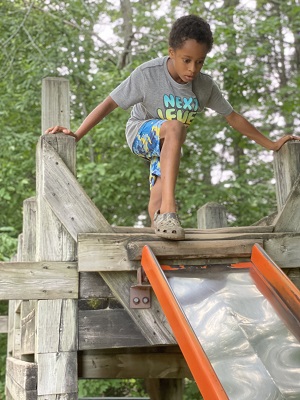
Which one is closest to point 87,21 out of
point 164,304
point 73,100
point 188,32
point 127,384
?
point 73,100

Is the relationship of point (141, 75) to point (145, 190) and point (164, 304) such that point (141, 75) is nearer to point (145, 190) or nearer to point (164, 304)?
point (164, 304)

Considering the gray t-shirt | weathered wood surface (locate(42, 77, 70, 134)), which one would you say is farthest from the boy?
weathered wood surface (locate(42, 77, 70, 134))

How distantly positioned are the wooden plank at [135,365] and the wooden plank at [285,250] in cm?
134

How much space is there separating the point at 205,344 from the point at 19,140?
4943mm

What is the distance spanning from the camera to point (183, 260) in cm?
263

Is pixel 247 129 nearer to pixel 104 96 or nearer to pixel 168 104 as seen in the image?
pixel 168 104

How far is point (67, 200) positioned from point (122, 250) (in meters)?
0.35

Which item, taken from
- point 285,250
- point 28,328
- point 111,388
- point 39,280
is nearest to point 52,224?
point 39,280

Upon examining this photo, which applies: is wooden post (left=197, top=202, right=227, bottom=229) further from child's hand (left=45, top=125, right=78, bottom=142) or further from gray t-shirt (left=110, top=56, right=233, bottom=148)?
child's hand (left=45, top=125, right=78, bottom=142)

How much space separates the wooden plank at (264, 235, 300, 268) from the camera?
273 centimetres

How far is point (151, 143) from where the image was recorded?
3023 millimetres

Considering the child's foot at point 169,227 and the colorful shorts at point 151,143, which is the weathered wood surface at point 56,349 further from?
the colorful shorts at point 151,143

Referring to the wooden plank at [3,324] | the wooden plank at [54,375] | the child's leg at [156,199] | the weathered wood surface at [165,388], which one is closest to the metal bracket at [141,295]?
the wooden plank at [54,375]

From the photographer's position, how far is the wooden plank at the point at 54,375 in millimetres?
2492
